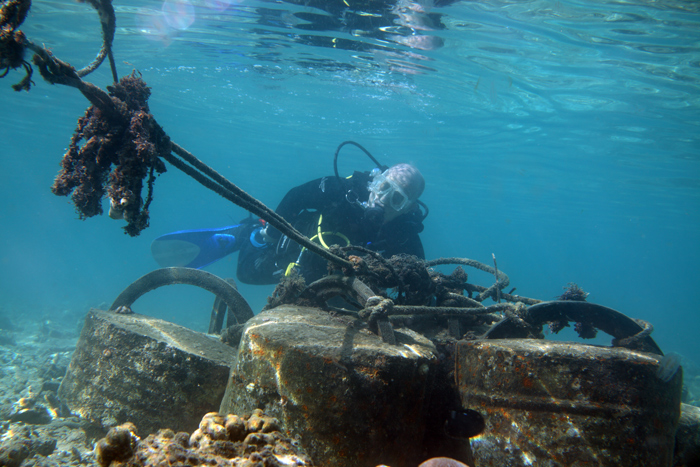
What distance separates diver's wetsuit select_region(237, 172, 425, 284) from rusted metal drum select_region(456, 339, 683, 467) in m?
3.28

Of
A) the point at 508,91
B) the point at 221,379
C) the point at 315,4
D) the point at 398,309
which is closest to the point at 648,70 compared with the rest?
the point at 508,91

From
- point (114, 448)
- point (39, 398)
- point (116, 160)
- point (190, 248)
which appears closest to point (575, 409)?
point (114, 448)

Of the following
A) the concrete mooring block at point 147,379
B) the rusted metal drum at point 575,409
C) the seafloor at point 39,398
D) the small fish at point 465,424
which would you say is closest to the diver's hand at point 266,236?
the seafloor at point 39,398

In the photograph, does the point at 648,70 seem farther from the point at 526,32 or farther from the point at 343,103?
the point at 343,103

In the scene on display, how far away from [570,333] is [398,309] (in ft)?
148

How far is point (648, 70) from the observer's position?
468 inches

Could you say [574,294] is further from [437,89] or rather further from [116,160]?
[437,89]

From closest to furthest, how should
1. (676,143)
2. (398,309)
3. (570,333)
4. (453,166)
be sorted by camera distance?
(398,309)
(676,143)
(453,166)
(570,333)

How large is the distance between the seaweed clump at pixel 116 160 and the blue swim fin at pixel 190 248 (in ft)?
24.2

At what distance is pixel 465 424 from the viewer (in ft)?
6.13

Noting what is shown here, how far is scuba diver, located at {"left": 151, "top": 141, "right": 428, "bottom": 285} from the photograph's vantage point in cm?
560

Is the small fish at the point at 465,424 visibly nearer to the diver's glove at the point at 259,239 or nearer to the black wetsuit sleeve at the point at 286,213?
the black wetsuit sleeve at the point at 286,213

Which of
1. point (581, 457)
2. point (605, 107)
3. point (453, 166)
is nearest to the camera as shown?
point (581, 457)

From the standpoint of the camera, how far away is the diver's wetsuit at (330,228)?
5.77m
